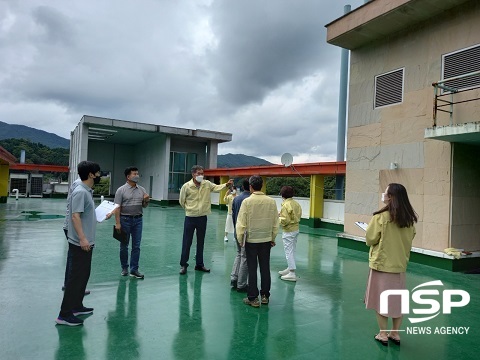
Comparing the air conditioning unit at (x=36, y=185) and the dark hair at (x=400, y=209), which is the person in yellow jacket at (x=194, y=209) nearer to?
the dark hair at (x=400, y=209)

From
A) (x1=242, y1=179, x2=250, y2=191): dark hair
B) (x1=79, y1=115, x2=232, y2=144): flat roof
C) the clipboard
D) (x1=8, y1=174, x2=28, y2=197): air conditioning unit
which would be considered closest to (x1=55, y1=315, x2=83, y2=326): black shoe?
the clipboard

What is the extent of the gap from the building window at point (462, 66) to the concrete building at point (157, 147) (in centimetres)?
1955

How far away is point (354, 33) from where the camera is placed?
835cm

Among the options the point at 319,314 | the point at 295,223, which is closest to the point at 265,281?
the point at 319,314

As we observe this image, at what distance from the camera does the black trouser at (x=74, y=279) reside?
11.5 feet

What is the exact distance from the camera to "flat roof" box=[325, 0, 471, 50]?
6.96m

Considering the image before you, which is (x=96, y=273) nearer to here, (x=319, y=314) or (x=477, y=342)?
(x=319, y=314)

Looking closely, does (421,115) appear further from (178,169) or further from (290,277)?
(178,169)

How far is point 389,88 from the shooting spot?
8.17 meters

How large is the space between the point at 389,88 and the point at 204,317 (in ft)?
22.7

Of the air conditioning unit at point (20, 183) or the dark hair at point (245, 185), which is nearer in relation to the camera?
the dark hair at point (245, 185)

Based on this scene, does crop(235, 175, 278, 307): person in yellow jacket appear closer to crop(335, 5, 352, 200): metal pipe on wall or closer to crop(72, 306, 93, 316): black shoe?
crop(72, 306, 93, 316): black shoe

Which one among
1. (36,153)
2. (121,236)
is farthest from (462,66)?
(36,153)

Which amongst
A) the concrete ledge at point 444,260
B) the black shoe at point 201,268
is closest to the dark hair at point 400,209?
the black shoe at point 201,268
